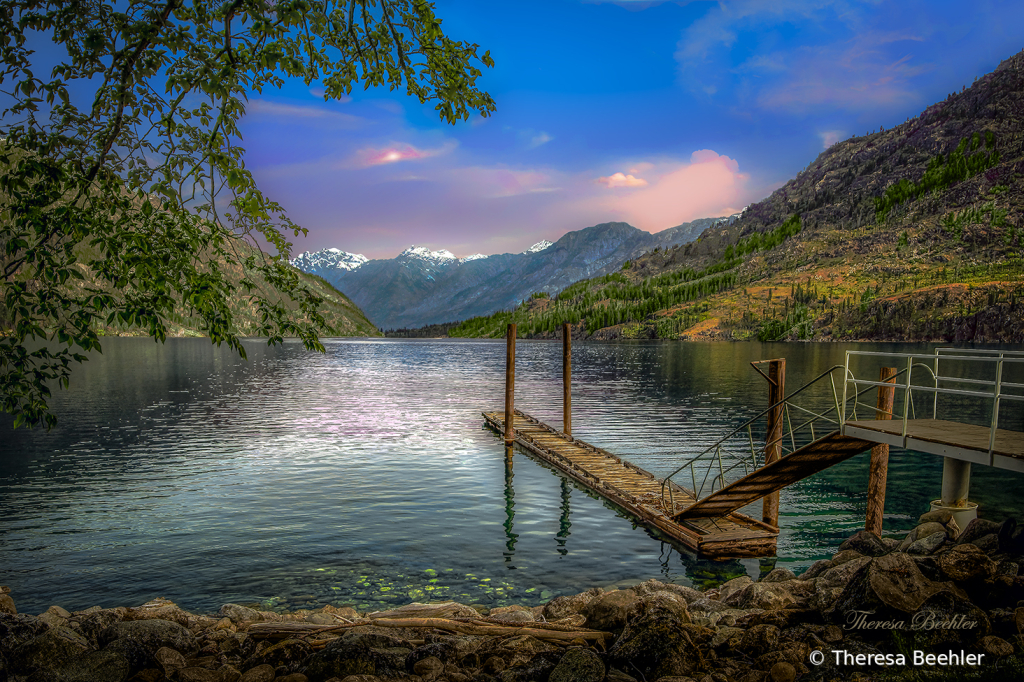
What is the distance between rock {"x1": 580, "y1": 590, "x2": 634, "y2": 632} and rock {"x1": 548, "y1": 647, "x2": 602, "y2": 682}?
237 cm

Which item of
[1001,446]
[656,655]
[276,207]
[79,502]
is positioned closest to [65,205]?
[276,207]

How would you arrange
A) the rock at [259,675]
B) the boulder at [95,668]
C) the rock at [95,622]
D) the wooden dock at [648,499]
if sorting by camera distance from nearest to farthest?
the boulder at [95,668] → the rock at [259,675] → the rock at [95,622] → the wooden dock at [648,499]

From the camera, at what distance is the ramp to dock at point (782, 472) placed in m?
14.4

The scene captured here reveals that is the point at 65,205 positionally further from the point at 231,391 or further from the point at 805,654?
the point at 231,391

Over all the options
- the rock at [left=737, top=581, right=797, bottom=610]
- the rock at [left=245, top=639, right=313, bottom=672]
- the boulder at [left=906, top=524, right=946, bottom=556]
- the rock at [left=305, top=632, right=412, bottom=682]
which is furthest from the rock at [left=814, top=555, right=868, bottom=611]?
the rock at [left=245, top=639, right=313, bottom=672]

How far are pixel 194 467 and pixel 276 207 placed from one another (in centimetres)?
3173

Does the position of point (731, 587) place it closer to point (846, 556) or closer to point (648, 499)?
point (846, 556)

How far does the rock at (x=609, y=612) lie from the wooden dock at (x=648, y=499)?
751cm


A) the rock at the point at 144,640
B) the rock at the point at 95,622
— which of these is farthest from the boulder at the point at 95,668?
the rock at the point at 95,622

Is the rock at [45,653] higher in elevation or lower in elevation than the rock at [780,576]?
higher

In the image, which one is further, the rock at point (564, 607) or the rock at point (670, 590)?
the rock at point (670, 590)

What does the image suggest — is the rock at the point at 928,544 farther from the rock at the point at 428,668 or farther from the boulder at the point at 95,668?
the boulder at the point at 95,668

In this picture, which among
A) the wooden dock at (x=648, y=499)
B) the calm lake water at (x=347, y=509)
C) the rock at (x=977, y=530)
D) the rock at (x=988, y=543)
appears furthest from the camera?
the wooden dock at (x=648, y=499)

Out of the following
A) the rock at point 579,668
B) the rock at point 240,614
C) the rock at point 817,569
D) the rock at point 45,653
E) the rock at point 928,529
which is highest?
the rock at point 928,529
